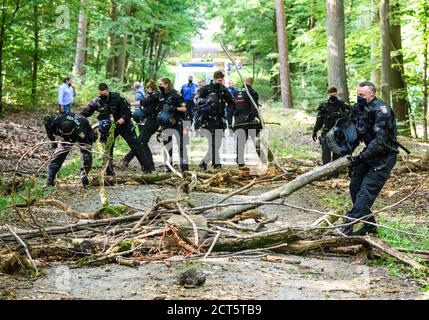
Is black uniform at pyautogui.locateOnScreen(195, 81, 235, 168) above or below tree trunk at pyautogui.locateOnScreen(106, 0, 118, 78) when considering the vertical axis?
below

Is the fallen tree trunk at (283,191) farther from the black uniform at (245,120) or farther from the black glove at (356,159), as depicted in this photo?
the black uniform at (245,120)

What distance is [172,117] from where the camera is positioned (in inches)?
479

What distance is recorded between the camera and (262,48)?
112ft

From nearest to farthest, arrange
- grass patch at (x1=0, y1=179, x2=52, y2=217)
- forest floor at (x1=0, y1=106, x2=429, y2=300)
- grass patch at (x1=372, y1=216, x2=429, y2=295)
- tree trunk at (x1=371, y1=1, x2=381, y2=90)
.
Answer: forest floor at (x1=0, y1=106, x2=429, y2=300) < grass patch at (x1=372, y1=216, x2=429, y2=295) < grass patch at (x1=0, y1=179, x2=52, y2=217) < tree trunk at (x1=371, y1=1, x2=381, y2=90)

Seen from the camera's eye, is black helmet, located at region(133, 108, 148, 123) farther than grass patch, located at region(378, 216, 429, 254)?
Yes

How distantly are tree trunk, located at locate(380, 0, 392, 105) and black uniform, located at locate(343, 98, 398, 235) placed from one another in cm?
1130

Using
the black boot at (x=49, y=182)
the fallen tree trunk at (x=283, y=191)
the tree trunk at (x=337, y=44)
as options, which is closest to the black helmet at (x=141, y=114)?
the black boot at (x=49, y=182)

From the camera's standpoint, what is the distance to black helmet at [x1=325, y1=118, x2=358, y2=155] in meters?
7.90

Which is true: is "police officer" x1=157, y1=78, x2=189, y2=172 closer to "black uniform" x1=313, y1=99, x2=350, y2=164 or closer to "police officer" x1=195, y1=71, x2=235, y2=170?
"police officer" x1=195, y1=71, x2=235, y2=170

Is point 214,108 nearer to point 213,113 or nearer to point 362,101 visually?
point 213,113

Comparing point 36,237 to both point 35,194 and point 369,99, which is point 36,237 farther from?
point 369,99

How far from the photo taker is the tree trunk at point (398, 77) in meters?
18.3

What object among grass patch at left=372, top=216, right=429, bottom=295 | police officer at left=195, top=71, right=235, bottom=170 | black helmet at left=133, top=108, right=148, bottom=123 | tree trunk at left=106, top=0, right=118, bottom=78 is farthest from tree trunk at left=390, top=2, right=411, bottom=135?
tree trunk at left=106, top=0, right=118, bottom=78

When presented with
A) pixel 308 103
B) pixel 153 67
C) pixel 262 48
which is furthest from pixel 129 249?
pixel 153 67
